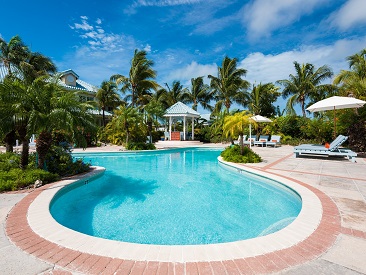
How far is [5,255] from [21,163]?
5.37 metres

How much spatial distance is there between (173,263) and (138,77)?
2452 cm

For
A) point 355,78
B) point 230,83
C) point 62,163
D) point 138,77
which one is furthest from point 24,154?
point 230,83

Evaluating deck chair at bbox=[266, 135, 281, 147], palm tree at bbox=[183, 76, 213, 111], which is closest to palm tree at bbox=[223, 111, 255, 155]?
deck chair at bbox=[266, 135, 281, 147]

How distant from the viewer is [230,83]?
2761 centimetres

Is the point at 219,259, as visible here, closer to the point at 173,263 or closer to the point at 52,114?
the point at 173,263

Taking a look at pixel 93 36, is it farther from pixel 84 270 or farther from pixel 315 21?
pixel 315 21

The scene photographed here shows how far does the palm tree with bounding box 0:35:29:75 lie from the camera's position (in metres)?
19.2

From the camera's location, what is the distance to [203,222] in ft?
15.9

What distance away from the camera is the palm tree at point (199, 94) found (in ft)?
112

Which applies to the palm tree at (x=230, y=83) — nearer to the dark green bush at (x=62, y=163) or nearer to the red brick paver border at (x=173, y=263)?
the dark green bush at (x=62, y=163)

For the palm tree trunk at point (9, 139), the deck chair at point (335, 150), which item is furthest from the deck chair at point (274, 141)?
the palm tree trunk at point (9, 139)

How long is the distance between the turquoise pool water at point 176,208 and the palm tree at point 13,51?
19.7 metres

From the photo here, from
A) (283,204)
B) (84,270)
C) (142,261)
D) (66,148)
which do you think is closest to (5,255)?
(84,270)

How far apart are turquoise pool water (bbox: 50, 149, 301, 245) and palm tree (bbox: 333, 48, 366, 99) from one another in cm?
1201
